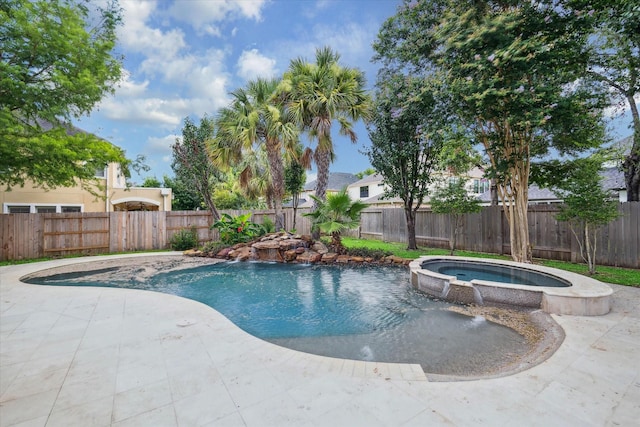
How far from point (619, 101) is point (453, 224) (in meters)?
6.20

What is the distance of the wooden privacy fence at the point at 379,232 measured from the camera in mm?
7863

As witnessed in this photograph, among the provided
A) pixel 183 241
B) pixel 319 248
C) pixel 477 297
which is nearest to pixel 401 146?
pixel 319 248

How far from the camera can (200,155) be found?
13344mm

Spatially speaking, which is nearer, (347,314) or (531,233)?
(347,314)

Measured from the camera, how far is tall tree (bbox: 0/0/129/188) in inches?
265

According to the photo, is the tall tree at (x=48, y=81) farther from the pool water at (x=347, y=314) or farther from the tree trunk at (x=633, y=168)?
the tree trunk at (x=633, y=168)

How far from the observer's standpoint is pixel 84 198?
14.0 m

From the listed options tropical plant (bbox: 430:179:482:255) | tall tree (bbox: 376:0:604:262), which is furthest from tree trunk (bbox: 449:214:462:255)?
tall tree (bbox: 376:0:604:262)

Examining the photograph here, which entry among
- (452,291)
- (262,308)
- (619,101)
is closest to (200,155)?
(262,308)

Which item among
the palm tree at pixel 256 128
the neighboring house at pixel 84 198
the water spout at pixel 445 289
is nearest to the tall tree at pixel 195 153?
the palm tree at pixel 256 128

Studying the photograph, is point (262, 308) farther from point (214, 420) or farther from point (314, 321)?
point (214, 420)

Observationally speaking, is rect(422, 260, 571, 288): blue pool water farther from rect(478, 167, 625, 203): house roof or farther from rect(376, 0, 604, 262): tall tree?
rect(478, 167, 625, 203): house roof

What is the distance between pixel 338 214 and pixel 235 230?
5.07 metres

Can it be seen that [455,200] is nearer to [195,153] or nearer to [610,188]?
[610,188]
